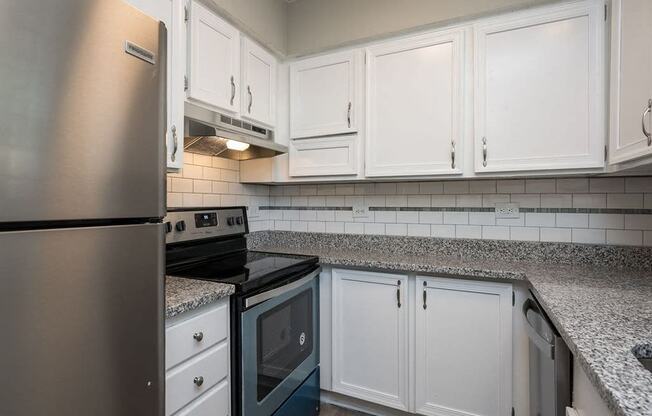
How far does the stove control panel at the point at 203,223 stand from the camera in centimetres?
165

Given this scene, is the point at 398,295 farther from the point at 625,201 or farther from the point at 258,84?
the point at 258,84

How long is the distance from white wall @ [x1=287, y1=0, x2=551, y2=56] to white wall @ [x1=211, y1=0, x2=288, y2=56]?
0.24 ft

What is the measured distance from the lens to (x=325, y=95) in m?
2.16

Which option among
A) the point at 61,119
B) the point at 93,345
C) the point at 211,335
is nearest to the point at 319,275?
the point at 211,335

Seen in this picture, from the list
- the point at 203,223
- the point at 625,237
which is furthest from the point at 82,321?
the point at 625,237

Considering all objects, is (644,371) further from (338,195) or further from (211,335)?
(338,195)

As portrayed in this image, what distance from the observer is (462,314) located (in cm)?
169

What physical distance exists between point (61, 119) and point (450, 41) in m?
1.85

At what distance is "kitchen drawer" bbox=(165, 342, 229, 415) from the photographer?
1.06 m

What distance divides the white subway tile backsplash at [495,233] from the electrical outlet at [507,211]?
75mm

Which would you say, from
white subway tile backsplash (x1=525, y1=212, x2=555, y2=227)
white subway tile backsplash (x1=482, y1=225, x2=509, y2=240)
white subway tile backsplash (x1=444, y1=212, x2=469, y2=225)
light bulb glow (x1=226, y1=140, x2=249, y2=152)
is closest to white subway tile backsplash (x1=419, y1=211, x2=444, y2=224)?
white subway tile backsplash (x1=444, y1=212, x2=469, y2=225)

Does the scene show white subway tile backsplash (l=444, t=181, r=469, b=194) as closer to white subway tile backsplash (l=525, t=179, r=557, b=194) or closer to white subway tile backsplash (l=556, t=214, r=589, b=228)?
white subway tile backsplash (l=525, t=179, r=557, b=194)

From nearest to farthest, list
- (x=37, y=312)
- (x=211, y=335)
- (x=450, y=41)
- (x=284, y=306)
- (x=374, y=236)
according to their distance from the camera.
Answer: (x=37, y=312) < (x=211, y=335) < (x=284, y=306) < (x=450, y=41) < (x=374, y=236)

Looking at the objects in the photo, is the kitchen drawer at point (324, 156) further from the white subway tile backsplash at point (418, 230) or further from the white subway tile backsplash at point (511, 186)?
the white subway tile backsplash at point (511, 186)
